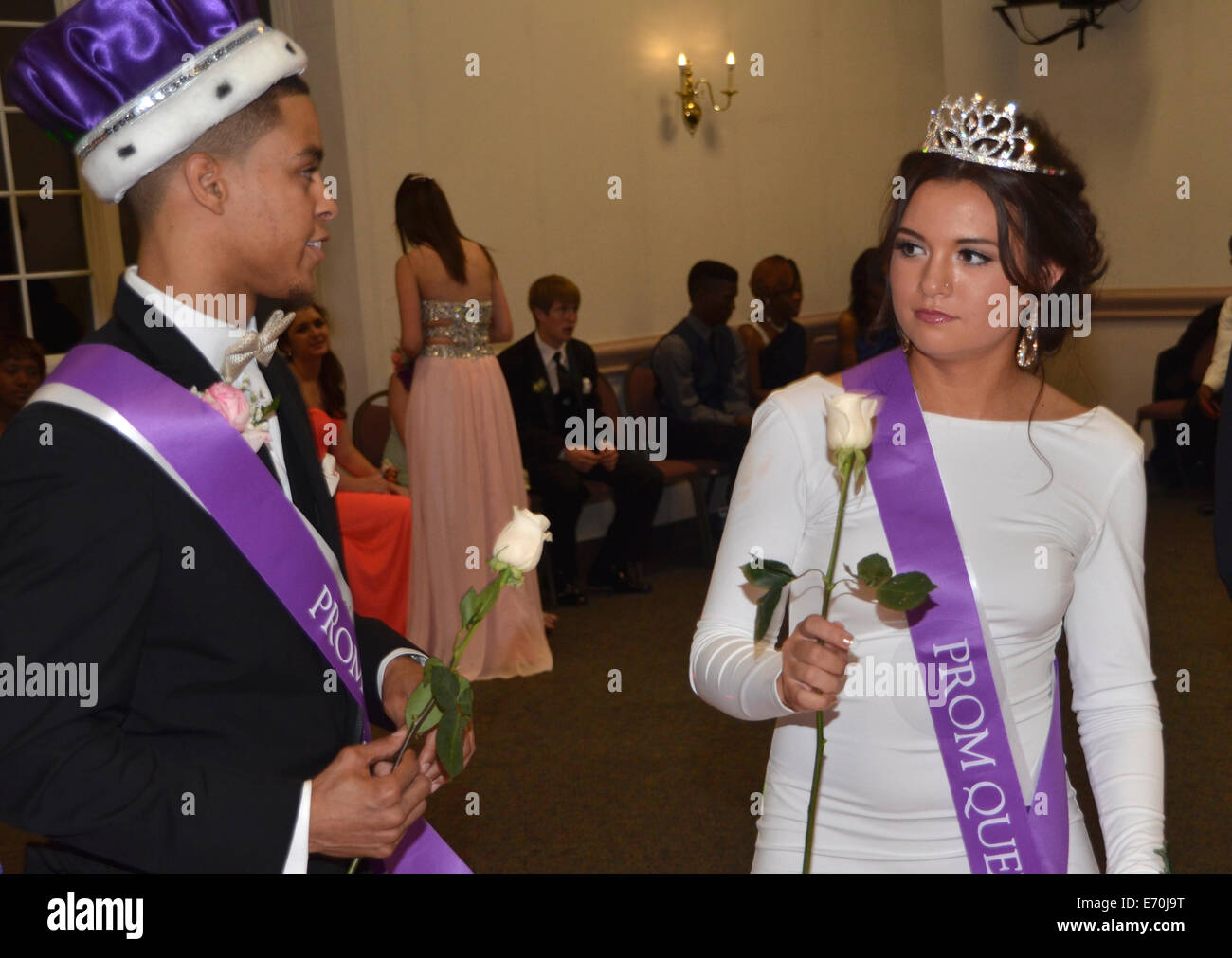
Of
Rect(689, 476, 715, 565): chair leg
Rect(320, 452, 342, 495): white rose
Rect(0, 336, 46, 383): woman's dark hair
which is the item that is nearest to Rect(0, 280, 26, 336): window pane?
Rect(0, 336, 46, 383): woman's dark hair

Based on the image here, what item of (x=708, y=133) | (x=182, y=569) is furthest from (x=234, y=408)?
(x=708, y=133)

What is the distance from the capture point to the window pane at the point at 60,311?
5223 millimetres

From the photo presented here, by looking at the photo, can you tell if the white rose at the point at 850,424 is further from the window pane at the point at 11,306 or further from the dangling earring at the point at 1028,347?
the window pane at the point at 11,306

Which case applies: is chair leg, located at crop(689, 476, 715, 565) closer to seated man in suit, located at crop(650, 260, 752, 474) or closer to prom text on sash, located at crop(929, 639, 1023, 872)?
seated man in suit, located at crop(650, 260, 752, 474)

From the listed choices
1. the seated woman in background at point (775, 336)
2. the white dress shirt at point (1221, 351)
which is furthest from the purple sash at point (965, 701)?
the seated woman in background at point (775, 336)

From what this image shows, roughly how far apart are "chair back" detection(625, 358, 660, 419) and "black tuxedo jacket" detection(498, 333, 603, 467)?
0.55 meters

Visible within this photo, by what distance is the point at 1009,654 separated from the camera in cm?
153

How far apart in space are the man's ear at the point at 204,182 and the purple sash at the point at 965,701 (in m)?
0.72

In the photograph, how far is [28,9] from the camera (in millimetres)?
5094

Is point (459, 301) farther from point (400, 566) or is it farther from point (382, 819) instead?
point (382, 819)

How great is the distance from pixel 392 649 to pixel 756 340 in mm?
5630

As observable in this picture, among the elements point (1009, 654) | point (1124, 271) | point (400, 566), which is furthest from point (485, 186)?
point (1009, 654)

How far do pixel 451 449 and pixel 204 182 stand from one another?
3.59 meters

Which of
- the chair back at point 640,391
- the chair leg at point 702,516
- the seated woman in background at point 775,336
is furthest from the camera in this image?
the seated woman in background at point 775,336
